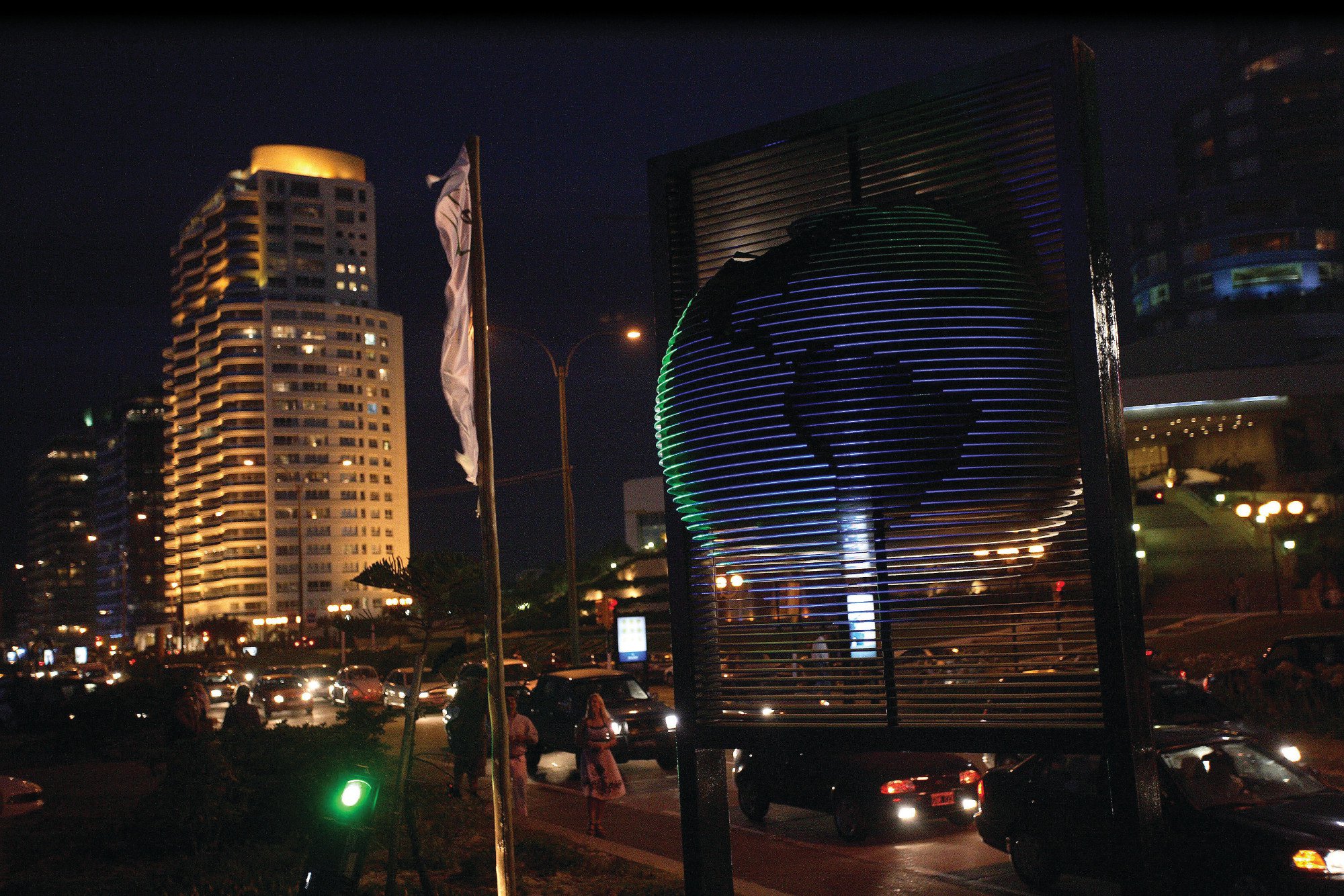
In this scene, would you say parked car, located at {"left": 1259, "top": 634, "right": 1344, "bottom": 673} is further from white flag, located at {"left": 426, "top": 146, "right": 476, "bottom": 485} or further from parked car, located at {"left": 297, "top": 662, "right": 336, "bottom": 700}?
parked car, located at {"left": 297, "top": 662, "right": 336, "bottom": 700}

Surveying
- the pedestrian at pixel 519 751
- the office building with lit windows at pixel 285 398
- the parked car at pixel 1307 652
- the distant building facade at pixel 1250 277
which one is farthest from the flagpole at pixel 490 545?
the office building with lit windows at pixel 285 398

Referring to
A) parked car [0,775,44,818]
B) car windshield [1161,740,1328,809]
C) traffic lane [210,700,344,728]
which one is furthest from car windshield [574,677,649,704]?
traffic lane [210,700,344,728]

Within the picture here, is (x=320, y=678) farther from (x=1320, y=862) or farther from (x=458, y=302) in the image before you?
(x=1320, y=862)

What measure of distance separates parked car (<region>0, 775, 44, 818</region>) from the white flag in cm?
832

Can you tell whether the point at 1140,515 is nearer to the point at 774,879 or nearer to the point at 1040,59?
the point at 774,879

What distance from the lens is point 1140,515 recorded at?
2584 inches

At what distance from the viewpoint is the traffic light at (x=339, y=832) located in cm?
675

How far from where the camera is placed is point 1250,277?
114812 mm

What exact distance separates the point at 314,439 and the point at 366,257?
28.1 meters

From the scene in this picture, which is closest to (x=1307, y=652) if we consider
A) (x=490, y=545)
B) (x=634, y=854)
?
(x=634, y=854)

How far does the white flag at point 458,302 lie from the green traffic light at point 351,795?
2.72 m

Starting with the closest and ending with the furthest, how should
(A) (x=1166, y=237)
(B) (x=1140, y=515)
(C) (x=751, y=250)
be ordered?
(C) (x=751, y=250) → (B) (x=1140, y=515) → (A) (x=1166, y=237)

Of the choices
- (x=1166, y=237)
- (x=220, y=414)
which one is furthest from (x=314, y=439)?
(x=1166, y=237)

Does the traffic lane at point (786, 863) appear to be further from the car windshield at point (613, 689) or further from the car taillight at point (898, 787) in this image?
the car windshield at point (613, 689)
